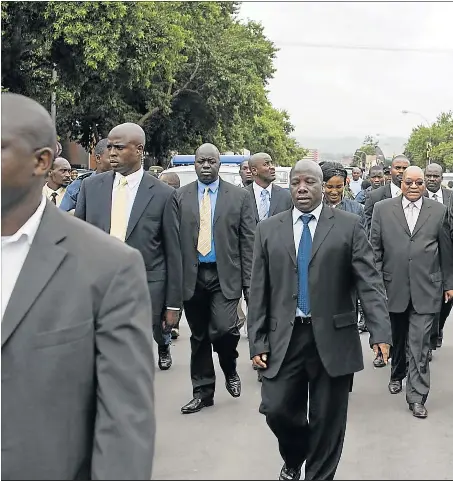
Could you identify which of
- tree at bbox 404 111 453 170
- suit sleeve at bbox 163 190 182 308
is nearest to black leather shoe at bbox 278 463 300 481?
suit sleeve at bbox 163 190 182 308

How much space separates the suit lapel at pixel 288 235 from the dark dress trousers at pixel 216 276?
1.90 m

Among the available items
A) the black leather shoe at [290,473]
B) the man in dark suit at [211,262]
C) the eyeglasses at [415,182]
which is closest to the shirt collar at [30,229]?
the black leather shoe at [290,473]

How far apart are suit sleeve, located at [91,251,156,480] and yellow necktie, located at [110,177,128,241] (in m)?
3.48

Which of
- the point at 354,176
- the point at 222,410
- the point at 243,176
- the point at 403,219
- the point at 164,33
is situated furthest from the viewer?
the point at 164,33

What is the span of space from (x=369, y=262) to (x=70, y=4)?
1962cm

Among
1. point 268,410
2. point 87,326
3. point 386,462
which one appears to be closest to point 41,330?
point 87,326

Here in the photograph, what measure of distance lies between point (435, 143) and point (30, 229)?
8047 centimetres

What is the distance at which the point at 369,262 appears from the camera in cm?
491

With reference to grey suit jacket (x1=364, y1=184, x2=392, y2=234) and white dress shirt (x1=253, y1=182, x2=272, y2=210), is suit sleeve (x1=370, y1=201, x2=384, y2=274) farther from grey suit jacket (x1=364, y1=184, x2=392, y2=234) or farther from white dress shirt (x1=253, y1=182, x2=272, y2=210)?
grey suit jacket (x1=364, y1=184, x2=392, y2=234)

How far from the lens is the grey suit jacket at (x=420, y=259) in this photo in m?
7.16

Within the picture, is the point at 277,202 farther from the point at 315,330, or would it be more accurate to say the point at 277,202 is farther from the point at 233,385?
the point at 315,330

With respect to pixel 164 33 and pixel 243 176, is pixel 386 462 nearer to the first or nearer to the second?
pixel 243 176

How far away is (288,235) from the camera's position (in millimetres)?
4941

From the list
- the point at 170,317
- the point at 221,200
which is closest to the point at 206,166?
the point at 221,200
